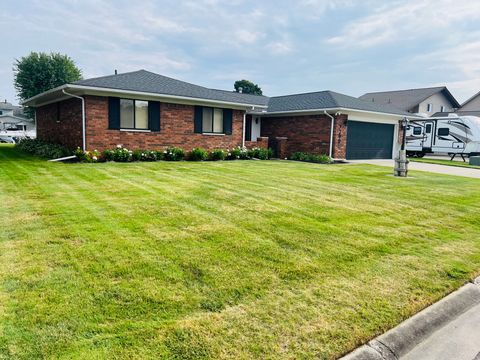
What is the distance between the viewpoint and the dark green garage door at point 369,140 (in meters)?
19.9

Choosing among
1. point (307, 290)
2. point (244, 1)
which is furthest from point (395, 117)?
point (307, 290)

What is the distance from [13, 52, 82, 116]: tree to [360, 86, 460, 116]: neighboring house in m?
35.8

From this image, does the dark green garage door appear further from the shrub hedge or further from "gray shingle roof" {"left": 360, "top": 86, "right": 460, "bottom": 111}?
"gray shingle roof" {"left": 360, "top": 86, "right": 460, "bottom": 111}

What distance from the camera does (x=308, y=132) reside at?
19719mm

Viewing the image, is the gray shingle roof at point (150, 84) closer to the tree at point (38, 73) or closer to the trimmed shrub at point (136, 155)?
the trimmed shrub at point (136, 155)

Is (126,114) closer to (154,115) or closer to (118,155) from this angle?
(154,115)

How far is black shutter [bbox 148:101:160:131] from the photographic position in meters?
15.3

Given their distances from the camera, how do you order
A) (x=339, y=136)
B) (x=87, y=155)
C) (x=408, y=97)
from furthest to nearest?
(x=408, y=97)
(x=339, y=136)
(x=87, y=155)

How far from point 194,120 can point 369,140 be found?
11.0 m

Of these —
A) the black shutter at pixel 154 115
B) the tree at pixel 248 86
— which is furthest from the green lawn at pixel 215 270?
the tree at pixel 248 86

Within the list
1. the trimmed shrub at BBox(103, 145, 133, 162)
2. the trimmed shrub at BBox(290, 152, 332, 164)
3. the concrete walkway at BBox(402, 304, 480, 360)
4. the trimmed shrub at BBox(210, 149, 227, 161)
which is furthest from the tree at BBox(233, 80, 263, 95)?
the concrete walkway at BBox(402, 304, 480, 360)

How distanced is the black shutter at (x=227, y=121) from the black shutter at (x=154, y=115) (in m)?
3.78

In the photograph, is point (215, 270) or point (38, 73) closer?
point (215, 270)

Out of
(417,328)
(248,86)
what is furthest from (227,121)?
(248,86)
